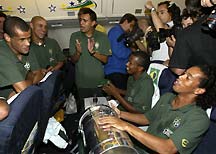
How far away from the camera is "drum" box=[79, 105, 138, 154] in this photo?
1432mm

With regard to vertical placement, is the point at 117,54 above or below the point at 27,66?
below

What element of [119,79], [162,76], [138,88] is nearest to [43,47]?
[119,79]

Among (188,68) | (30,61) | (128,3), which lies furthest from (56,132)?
(128,3)

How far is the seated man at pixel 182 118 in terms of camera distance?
167 centimetres

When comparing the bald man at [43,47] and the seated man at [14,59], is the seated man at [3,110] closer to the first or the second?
the seated man at [14,59]

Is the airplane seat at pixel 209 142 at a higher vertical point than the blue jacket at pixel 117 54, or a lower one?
lower

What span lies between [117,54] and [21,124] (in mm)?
2108

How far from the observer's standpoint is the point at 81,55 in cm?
331

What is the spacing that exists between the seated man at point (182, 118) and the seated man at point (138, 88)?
1.40 ft

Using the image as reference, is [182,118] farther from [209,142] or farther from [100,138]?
[100,138]

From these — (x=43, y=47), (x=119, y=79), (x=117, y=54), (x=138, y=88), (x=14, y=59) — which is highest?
(x=14, y=59)

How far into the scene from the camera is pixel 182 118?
1.79 m

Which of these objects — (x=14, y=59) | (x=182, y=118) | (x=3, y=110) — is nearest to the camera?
(x=3, y=110)

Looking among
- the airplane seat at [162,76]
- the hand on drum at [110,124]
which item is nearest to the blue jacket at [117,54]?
the airplane seat at [162,76]
